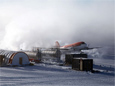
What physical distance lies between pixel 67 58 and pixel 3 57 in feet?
60.7

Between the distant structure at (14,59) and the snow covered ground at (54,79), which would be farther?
the distant structure at (14,59)

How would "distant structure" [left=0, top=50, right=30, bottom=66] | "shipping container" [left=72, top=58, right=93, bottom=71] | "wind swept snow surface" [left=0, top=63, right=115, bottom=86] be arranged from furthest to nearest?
"distant structure" [left=0, top=50, right=30, bottom=66], "shipping container" [left=72, top=58, right=93, bottom=71], "wind swept snow surface" [left=0, top=63, right=115, bottom=86]

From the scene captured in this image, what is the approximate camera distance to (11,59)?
38.1m

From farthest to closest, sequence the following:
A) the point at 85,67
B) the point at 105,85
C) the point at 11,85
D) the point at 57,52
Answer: the point at 57,52 → the point at 85,67 → the point at 105,85 → the point at 11,85

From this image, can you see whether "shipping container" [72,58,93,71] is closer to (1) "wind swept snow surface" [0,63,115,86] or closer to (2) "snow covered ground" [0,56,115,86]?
(2) "snow covered ground" [0,56,115,86]

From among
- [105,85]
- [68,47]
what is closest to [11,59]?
[105,85]

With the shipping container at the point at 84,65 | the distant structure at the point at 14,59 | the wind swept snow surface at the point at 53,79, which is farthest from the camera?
the distant structure at the point at 14,59

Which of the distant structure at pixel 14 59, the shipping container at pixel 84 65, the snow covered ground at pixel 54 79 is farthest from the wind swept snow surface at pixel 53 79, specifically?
the distant structure at pixel 14 59

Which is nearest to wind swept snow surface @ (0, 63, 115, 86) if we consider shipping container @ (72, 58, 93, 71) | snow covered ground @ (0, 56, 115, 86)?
snow covered ground @ (0, 56, 115, 86)

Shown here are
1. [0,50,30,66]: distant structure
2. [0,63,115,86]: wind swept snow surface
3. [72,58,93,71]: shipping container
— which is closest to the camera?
[0,63,115,86]: wind swept snow surface

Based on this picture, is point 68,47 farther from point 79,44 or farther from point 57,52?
point 57,52

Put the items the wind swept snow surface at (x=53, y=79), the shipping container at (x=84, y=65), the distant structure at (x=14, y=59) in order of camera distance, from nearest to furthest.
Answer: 1. the wind swept snow surface at (x=53, y=79)
2. the shipping container at (x=84, y=65)
3. the distant structure at (x=14, y=59)

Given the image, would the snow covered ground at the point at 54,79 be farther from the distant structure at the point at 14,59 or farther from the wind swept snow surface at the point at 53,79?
the distant structure at the point at 14,59

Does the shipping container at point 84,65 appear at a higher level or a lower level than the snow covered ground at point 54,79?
higher
